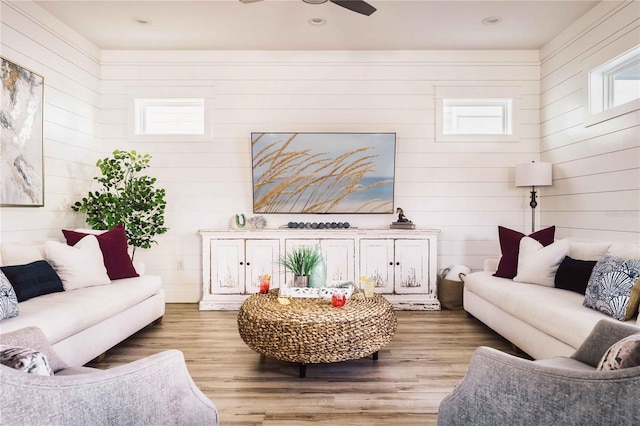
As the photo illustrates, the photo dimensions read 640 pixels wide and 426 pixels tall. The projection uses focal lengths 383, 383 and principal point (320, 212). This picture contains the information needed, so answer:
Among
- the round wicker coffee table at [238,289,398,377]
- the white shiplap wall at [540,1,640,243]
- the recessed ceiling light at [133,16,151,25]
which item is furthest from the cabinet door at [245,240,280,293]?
the white shiplap wall at [540,1,640,243]

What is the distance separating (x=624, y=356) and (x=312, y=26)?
12.3ft

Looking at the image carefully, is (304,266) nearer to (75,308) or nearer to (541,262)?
(75,308)

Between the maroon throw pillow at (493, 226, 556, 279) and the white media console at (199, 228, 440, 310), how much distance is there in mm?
768

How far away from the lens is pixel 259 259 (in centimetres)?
416

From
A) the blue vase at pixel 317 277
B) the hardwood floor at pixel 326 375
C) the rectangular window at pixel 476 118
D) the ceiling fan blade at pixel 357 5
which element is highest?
the ceiling fan blade at pixel 357 5

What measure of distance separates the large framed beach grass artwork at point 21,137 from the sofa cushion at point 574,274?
4.42 m

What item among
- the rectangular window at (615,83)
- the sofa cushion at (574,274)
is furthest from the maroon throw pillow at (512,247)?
the rectangular window at (615,83)

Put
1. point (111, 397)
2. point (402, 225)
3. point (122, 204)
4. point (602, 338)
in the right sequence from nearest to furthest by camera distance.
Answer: point (111, 397) → point (602, 338) → point (122, 204) → point (402, 225)

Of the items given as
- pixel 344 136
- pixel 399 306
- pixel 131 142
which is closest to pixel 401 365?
pixel 399 306

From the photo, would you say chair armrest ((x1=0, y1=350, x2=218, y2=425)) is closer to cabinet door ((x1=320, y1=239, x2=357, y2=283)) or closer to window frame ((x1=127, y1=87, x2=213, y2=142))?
cabinet door ((x1=320, y1=239, x2=357, y2=283))

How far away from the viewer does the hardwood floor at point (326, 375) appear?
2.02 meters

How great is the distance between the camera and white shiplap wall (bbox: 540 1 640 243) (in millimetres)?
3059

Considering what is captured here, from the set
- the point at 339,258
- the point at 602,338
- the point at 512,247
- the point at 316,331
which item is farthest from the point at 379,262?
the point at 602,338

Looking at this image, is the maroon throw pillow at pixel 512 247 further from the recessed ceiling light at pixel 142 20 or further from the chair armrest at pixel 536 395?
the recessed ceiling light at pixel 142 20
